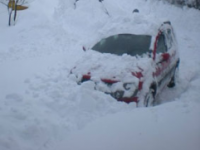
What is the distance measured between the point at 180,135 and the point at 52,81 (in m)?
3.32

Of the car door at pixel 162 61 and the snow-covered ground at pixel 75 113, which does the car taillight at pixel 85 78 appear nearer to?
the snow-covered ground at pixel 75 113

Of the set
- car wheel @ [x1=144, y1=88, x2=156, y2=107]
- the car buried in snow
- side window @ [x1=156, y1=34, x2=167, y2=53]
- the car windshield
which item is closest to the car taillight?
the car buried in snow

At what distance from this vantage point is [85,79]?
5660 mm

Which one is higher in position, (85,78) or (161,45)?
(161,45)

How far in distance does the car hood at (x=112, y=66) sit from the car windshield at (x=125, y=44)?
0.26m

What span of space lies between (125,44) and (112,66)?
3.13 ft

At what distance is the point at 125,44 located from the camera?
6.35 metres

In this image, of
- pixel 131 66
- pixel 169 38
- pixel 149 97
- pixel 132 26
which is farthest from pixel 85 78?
pixel 169 38

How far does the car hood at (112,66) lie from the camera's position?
540cm

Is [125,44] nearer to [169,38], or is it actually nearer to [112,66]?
[112,66]

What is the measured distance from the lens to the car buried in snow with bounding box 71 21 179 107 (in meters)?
5.29

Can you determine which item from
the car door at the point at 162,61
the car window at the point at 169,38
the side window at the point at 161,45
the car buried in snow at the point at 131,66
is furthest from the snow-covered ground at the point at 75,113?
the car window at the point at 169,38

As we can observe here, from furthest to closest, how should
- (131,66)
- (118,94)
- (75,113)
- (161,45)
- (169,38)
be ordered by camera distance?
(169,38) → (161,45) → (131,66) → (118,94) → (75,113)

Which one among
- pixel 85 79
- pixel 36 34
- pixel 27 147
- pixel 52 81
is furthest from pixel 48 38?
pixel 27 147
